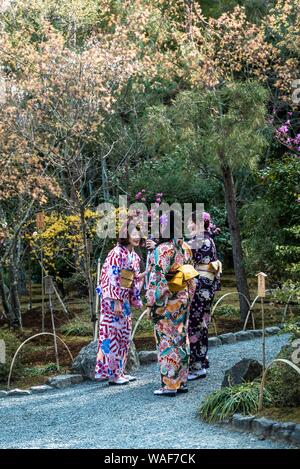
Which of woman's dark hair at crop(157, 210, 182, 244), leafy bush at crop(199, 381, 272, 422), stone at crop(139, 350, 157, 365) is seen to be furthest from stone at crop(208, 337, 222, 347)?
leafy bush at crop(199, 381, 272, 422)

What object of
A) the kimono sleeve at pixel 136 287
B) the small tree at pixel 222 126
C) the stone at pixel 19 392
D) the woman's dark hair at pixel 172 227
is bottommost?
the stone at pixel 19 392

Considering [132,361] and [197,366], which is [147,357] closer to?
[132,361]

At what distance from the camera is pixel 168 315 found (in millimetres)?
8008

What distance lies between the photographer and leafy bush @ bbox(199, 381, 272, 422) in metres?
6.61

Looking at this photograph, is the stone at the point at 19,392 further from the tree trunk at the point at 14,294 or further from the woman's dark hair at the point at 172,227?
the tree trunk at the point at 14,294

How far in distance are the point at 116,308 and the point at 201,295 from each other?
2.99 ft

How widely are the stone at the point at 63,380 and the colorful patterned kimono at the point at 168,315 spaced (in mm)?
1618

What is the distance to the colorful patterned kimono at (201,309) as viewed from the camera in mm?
8805

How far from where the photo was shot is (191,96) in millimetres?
12359

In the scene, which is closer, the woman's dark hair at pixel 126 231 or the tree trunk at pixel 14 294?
the woman's dark hair at pixel 126 231

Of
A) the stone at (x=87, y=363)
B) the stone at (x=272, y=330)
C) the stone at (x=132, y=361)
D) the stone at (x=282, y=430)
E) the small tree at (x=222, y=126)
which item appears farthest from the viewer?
the small tree at (x=222, y=126)

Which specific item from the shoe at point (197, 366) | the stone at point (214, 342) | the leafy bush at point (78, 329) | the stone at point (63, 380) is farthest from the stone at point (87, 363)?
the leafy bush at point (78, 329)

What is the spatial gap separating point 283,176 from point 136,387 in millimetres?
5309

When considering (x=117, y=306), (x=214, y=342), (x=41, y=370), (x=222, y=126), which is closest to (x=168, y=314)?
(x=117, y=306)
